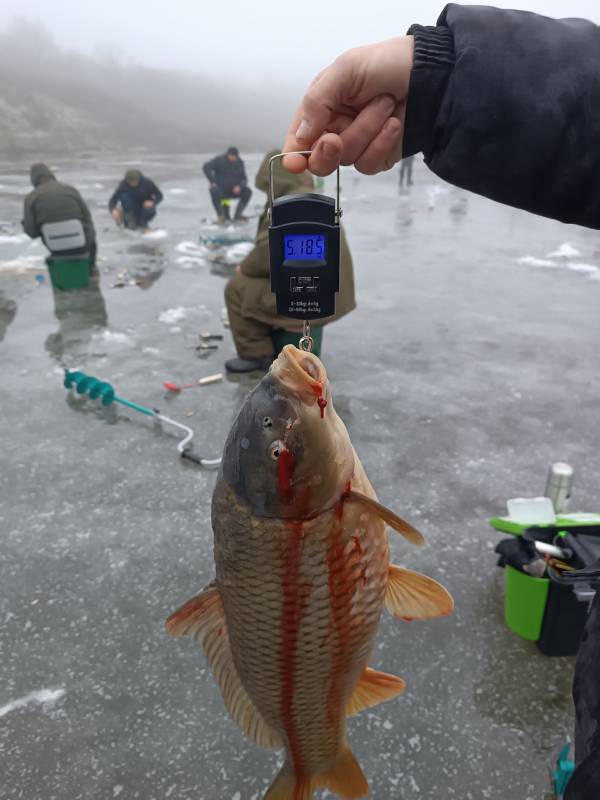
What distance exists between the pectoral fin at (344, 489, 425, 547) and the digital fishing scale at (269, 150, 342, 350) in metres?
0.56

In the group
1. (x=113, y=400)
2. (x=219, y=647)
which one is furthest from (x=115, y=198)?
(x=219, y=647)

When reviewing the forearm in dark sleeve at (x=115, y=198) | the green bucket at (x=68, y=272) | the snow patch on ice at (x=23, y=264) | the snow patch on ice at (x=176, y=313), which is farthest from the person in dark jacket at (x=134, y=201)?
the snow patch on ice at (x=176, y=313)

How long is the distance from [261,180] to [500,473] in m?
3.56

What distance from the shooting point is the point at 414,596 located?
65.3 inches

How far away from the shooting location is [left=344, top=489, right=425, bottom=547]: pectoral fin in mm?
1397

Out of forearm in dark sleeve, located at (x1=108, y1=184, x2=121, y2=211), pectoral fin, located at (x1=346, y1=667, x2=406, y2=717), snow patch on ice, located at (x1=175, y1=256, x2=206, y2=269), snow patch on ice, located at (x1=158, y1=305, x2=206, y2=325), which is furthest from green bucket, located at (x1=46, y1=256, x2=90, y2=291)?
pectoral fin, located at (x1=346, y1=667, x2=406, y2=717)

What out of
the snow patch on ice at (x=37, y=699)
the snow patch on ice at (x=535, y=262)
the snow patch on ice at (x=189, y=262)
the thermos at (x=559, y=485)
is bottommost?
the snow patch on ice at (x=535, y=262)

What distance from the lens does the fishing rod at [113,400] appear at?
4.66 m

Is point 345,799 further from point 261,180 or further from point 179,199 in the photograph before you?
point 179,199

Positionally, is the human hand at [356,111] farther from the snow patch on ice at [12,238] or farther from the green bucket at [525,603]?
the snow patch on ice at [12,238]

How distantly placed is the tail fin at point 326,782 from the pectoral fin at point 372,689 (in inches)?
5.7

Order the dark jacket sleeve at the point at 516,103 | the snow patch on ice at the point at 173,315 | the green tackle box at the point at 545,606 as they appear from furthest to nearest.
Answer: the snow patch on ice at the point at 173,315 → the green tackle box at the point at 545,606 → the dark jacket sleeve at the point at 516,103

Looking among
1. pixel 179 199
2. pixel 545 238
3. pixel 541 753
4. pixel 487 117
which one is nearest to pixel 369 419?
pixel 541 753

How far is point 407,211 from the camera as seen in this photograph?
50.6ft
